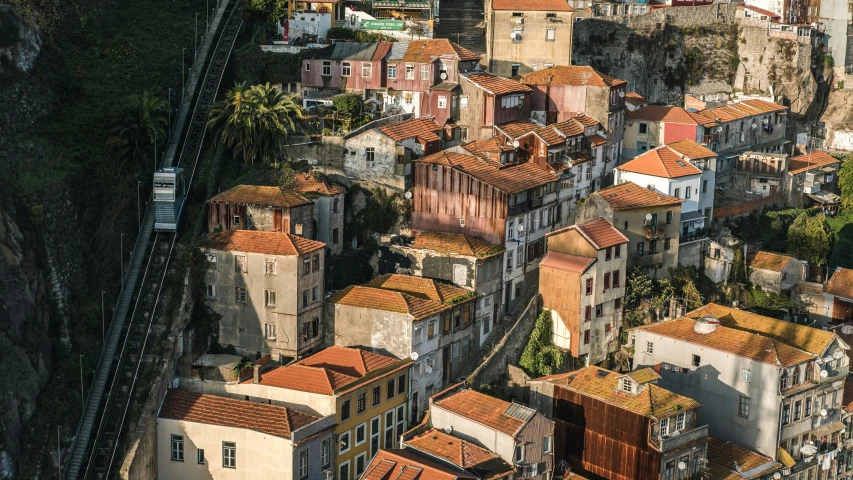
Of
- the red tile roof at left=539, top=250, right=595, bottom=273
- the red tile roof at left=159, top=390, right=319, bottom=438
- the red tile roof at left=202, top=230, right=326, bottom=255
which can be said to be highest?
the red tile roof at left=202, top=230, right=326, bottom=255

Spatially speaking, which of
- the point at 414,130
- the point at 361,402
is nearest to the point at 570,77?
the point at 414,130

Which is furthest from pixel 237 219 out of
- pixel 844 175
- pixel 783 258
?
pixel 844 175

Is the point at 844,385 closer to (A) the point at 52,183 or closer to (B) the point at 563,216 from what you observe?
(B) the point at 563,216

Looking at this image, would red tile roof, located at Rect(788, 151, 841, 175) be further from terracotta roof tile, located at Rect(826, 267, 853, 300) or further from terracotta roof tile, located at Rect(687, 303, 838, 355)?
terracotta roof tile, located at Rect(687, 303, 838, 355)

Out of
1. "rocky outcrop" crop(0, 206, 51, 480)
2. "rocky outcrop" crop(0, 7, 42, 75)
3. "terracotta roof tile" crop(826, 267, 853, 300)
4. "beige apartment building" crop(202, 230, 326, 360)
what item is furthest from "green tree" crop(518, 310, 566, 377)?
"rocky outcrop" crop(0, 7, 42, 75)

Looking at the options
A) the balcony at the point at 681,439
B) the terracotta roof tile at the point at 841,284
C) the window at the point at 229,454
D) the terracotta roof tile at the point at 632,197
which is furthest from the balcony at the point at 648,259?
the window at the point at 229,454

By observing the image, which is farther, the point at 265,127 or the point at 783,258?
the point at 783,258
